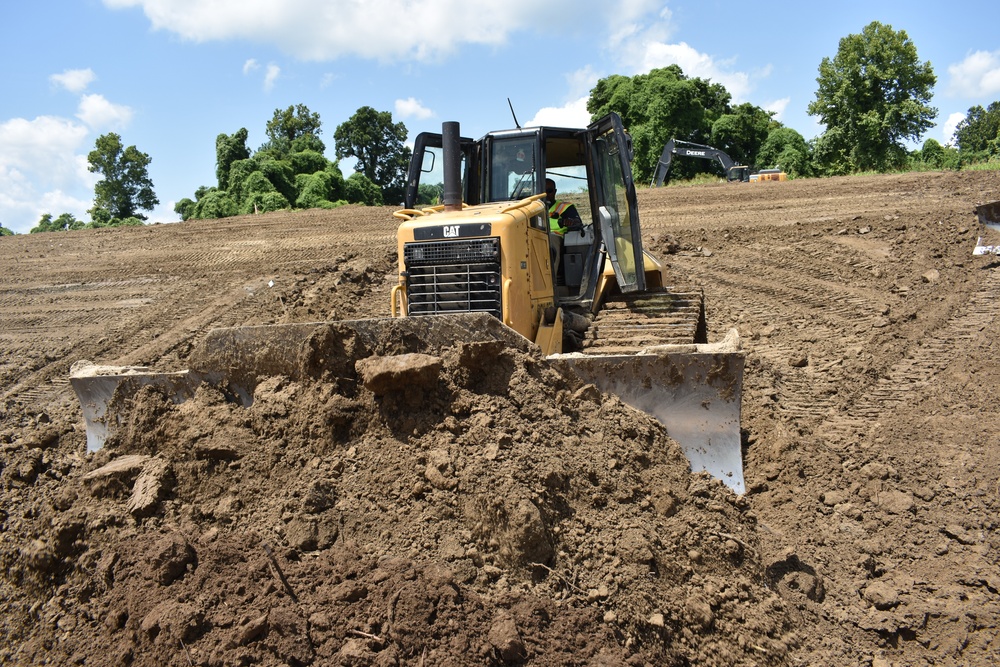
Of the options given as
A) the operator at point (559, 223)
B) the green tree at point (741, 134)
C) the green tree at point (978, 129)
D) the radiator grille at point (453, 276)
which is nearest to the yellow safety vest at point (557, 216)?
the operator at point (559, 223)

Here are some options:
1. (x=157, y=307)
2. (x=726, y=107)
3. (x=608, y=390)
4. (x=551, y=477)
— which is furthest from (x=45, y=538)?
(x=726, y=107)

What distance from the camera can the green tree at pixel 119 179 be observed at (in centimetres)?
2525

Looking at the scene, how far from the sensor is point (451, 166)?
19.1ft

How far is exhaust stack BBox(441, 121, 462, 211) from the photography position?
19.1 ft

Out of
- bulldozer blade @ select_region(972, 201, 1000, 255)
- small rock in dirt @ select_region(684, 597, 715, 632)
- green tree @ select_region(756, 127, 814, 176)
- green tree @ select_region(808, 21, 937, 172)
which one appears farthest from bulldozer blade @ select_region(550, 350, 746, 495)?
green tree @ select_region(756, 127, 814, 176)

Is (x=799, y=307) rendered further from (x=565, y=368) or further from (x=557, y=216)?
(x=565, y=368)

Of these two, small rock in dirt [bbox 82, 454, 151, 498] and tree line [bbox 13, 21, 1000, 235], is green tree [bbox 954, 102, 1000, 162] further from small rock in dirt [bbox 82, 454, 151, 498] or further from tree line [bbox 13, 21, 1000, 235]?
small rock in dirt [bbox 82, 454, 151, 498]

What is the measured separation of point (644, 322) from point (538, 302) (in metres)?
0.93

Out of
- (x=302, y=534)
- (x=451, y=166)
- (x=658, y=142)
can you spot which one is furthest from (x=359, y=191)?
(x=302, y=534)

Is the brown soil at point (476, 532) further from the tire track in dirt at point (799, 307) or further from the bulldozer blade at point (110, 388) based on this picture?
the tire track in dirt at point (799, 307)

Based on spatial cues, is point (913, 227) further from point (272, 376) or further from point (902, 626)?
point (272, 376)

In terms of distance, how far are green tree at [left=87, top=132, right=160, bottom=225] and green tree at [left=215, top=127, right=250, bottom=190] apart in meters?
2.98

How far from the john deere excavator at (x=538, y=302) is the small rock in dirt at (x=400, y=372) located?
0.23 meters

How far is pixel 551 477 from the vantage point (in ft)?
11.9
